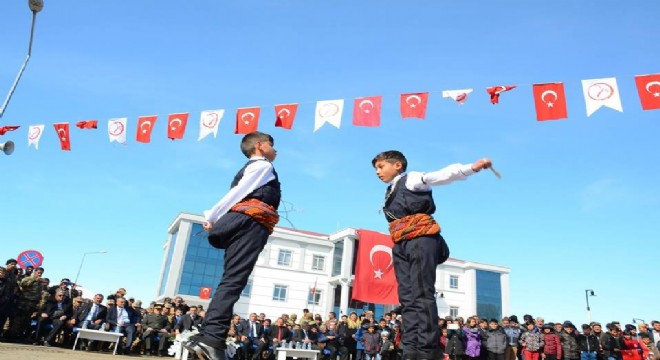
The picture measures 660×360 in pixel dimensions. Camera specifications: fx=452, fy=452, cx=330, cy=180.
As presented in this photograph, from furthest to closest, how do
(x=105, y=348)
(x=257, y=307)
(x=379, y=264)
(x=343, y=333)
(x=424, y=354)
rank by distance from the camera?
(x=257, y=307) → (x=379, y=264) → (x=343, y=333) → (x=105, y=348) → (x=424, y=354)

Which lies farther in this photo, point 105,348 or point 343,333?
point 343,333

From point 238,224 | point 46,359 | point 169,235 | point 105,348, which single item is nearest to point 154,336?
point 105,348

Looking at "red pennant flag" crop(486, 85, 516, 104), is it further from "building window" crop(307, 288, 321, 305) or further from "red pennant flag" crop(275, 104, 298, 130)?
"building window" crop(307, 288, 321, 305)

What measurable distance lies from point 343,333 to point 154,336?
7.06 meters

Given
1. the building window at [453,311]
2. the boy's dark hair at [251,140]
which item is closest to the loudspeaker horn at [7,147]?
the boy's dark hair at [251,140]

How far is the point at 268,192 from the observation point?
405 cm

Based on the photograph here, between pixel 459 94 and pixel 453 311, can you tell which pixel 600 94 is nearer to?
pixel 459 94

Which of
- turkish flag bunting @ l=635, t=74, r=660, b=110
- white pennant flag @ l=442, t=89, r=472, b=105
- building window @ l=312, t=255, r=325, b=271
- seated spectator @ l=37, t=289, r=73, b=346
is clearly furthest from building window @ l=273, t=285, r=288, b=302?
turkish flag bunting @ l=635, t=74, r=660, b=110

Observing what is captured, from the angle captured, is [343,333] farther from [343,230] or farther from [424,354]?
[343,230]

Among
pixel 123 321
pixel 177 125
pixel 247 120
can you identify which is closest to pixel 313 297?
pixel 123 321

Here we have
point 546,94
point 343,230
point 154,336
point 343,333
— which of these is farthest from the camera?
point 343,230

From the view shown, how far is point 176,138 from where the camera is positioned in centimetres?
1373

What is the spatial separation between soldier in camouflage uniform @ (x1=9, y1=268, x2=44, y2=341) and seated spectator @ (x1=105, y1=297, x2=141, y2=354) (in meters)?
1.97

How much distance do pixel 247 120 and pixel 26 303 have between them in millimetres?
→ 8019
